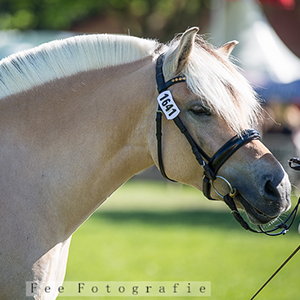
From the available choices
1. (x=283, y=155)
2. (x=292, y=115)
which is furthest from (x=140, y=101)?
(x=292, y=115)

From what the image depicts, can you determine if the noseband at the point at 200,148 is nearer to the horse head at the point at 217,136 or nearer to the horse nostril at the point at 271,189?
the horse head at the point at 217,136

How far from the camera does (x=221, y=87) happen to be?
249 centimetres

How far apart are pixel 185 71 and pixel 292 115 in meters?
16.2

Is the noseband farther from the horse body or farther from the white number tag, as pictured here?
the horse body

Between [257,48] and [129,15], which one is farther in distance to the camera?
[129,15]

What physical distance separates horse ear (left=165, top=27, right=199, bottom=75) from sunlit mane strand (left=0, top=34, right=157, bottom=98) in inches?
9.5

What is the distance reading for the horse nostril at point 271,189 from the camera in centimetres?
239

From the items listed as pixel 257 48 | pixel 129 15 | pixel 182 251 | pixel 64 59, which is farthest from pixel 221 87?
pixel 129 15

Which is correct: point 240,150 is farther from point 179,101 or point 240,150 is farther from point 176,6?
point 176,6

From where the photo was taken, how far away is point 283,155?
14.4 m

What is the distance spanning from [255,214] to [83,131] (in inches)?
48.3

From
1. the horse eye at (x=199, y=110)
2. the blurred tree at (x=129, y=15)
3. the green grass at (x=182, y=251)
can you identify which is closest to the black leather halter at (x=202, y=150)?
the horse eye at (x=199, y=110)

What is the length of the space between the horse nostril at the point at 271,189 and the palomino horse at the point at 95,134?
0.05 feet

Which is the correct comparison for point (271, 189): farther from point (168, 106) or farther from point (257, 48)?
point (257, 48)
